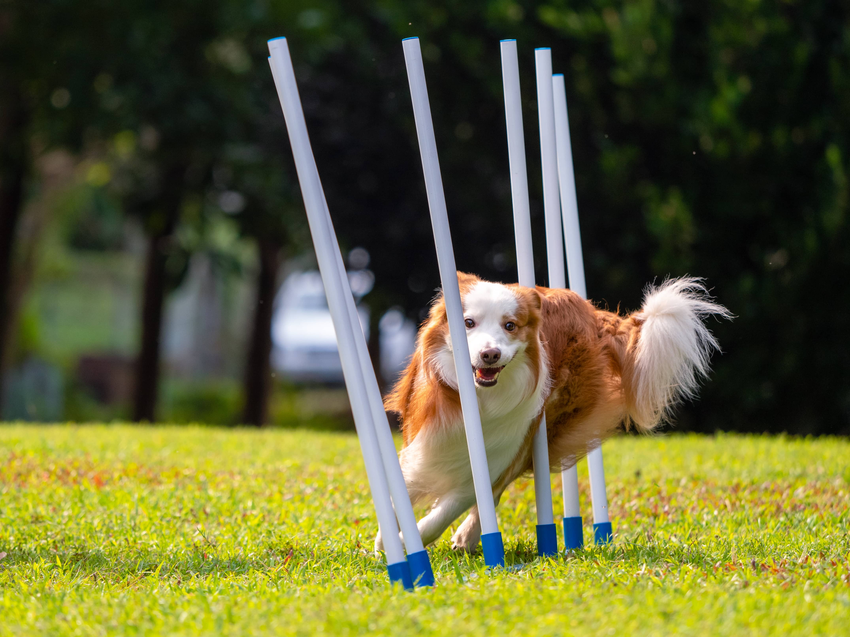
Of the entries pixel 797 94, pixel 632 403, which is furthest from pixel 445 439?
pixel 797 94

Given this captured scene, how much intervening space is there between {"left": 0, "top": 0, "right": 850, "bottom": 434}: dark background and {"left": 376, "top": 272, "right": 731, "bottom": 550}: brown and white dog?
436 cm

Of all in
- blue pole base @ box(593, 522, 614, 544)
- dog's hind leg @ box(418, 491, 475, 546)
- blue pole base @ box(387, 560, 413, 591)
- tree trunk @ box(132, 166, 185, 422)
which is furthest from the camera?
tree trunk @ box(132, 166, 185, 422)

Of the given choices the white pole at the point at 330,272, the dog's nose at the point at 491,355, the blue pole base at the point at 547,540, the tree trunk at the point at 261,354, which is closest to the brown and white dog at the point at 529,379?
the dog's nose at the point at 491,355

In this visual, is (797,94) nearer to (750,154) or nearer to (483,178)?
(750,154)

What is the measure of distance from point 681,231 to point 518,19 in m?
2.69

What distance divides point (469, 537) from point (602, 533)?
22.6 inches

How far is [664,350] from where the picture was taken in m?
3.55

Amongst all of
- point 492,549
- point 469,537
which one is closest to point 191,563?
point 469,537

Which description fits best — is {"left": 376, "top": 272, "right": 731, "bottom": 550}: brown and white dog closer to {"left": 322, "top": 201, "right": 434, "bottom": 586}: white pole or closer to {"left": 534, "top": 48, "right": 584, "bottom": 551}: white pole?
{"left": 534, "top": 48, "right": 584, "bottom": 551}: white pole

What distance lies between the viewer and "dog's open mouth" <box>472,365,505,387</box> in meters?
3.15

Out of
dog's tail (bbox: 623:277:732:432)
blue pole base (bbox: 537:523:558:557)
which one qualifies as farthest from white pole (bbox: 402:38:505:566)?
dog's tail (bbox: 623:277:732:432)

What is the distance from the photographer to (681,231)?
782 centimetres

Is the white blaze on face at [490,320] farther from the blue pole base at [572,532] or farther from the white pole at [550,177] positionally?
the blue pole base at [572,532]

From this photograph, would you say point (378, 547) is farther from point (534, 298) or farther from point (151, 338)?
point (151, 338)
